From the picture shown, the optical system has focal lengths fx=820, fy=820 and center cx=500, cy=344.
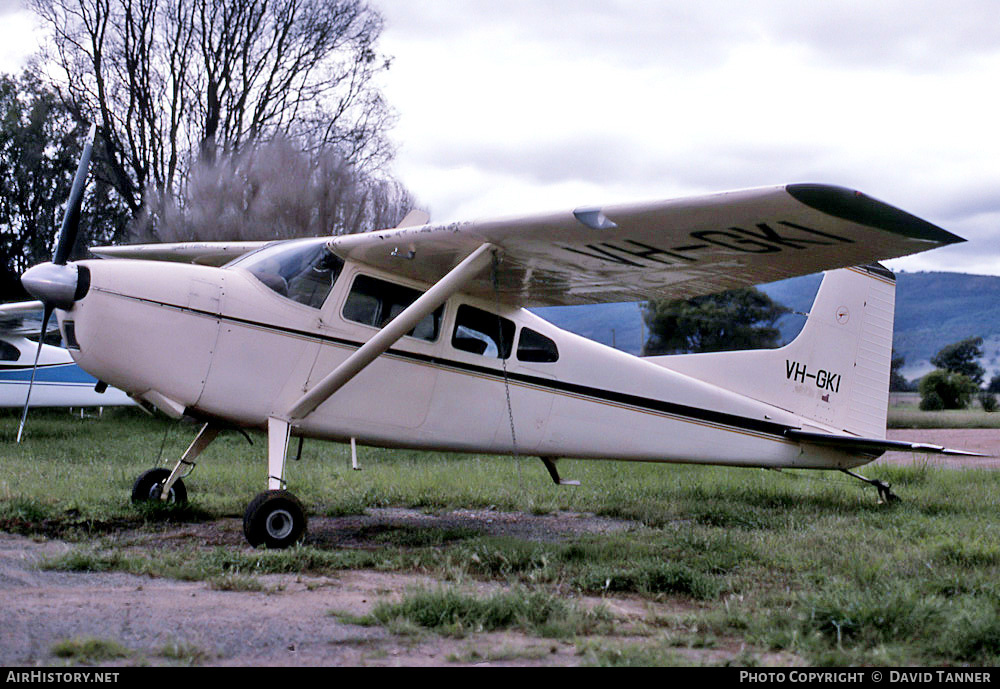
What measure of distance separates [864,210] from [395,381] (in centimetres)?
380

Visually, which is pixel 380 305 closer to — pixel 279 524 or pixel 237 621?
pixel 279 524

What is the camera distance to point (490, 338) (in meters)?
7.32

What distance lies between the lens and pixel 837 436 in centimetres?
841

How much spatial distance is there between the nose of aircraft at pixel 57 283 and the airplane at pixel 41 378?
1279cm

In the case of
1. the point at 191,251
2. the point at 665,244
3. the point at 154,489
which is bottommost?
the point at 154,489

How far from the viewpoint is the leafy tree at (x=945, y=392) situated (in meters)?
42.7

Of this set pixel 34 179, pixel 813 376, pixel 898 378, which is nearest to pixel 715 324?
pixel 34 179

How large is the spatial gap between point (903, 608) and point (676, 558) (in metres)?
1.86

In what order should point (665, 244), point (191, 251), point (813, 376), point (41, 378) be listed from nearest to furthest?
point (665, 244), point (191, 251), point (813, 376), point (41, 378)

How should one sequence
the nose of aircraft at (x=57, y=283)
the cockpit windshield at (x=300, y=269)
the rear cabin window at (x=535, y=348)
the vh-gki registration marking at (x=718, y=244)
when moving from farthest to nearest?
the rear cabin window at (x=535, y=348)
the cockpit windshield at (x=300, y=269)
the nose of aircraft at (x=57, y=283)
the vh-gki registration marking at (x=718, y=244)

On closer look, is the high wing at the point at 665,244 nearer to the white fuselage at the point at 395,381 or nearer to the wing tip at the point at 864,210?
the wing tip at the point at 864,210

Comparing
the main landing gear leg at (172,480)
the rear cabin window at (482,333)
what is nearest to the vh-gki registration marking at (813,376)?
the rear cabin window at (482,333)

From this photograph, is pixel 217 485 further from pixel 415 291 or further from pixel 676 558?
pixel 676 558
